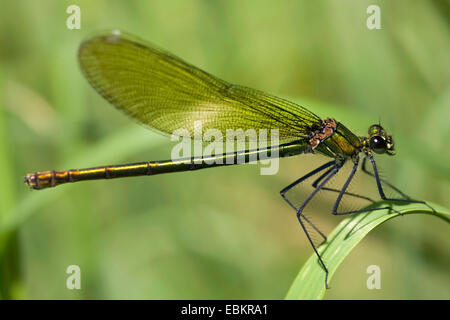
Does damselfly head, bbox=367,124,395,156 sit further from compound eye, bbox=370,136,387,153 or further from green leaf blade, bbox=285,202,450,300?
green leaf blade, bbox=285,202,450,300

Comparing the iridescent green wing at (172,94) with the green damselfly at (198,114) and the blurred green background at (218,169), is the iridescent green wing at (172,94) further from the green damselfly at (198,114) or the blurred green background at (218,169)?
the blurred green background at (218,169)

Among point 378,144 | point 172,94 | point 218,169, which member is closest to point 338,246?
point 378,144

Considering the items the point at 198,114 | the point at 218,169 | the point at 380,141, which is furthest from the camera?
the point at 218,169

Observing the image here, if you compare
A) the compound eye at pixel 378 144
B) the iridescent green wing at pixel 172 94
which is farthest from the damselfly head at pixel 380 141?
the iridescent green wing at pixel 172 94

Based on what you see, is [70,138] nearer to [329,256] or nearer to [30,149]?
[30,149]

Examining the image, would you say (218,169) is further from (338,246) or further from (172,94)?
(338,246)

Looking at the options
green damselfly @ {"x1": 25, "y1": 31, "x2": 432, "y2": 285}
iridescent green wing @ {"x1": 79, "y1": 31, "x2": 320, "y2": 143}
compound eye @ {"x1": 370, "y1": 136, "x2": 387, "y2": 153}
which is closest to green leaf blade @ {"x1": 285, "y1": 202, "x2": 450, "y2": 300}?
green damselfly @ {"x1": 25, "y1": 31, "x2": 432, "y2": 285}

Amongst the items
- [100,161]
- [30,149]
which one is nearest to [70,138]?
[100,161]
